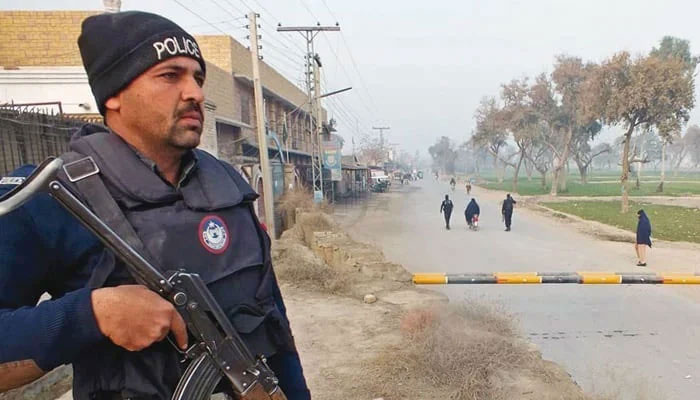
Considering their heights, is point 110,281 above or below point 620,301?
above

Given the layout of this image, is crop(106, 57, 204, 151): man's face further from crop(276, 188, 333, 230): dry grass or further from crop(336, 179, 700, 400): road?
crop(276, 188, 333, 230): dry grass

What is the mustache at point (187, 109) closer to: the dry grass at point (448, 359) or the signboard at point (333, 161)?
the dry grass at point (448, 359)

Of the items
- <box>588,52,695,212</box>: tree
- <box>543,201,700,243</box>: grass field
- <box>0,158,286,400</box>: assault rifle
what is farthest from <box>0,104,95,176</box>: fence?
<box>588,52,695,212</box>: tree

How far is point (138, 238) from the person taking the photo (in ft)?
3.27

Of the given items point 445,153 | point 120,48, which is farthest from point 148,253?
point 445,153

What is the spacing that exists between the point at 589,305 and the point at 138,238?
25.3ft

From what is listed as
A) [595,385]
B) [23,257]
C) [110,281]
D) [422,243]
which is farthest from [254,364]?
[422,243]

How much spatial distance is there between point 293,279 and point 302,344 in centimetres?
272

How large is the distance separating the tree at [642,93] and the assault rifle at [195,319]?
72.7ft

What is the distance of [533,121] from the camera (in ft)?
114

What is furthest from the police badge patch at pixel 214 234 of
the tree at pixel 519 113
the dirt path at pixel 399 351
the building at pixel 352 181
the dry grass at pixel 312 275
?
the tree at pixel 519 113

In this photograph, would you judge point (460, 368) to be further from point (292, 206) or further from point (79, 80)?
point (292, 206)

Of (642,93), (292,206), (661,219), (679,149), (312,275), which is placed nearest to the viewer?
Result: (312,275)

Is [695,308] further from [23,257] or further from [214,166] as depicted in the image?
[23,257]
